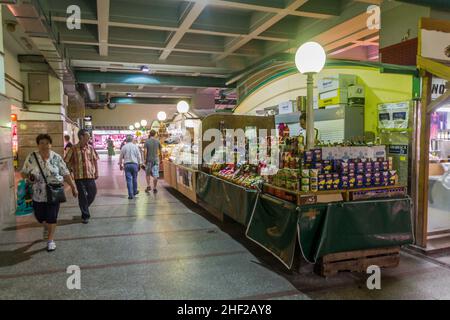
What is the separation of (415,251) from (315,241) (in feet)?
6.54

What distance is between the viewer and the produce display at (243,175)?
511 centimetres

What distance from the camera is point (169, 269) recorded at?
4.11 metres

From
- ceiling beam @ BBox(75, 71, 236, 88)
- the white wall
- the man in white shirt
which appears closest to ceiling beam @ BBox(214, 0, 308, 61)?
ceiling beam @ BBox(75, 71, 236, 88)

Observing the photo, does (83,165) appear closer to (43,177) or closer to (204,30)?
(43,177)

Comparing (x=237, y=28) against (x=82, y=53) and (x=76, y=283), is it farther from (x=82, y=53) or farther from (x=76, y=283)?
(x=76, y=283)

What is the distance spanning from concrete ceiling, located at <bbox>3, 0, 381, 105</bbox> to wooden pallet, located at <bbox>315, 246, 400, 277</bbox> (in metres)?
4.85

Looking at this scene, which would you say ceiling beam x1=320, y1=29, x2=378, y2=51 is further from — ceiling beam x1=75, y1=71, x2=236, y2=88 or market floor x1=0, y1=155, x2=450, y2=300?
ceiling beam x1=75, y1=71, x2=236, y2=88

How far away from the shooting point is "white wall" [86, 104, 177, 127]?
1094 inches

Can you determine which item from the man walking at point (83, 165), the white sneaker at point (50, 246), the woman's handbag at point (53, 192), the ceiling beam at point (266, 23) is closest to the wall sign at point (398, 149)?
the ceiling beam at point (266, 23)

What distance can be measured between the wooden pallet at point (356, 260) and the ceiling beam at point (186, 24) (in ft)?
17.4

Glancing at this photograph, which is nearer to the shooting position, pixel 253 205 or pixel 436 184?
pixel 253 205
